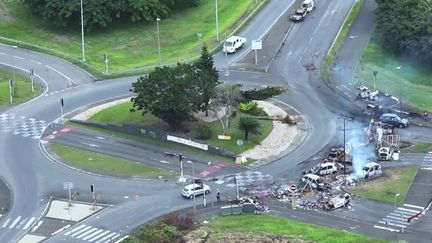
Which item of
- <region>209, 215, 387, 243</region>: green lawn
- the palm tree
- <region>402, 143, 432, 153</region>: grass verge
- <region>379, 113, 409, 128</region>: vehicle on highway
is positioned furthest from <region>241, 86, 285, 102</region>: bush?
<region>209, 215, 387, 243</region>: green lawn

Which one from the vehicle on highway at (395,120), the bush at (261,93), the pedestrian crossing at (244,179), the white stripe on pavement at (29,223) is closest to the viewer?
the white stripe on pavement at (29,223)

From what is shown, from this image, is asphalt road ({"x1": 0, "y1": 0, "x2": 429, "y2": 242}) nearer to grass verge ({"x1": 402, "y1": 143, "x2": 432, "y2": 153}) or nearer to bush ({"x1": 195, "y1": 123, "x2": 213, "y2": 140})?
grass verge ({"x1": 402, "y1": 143, "x2": 432, "y2": 153})

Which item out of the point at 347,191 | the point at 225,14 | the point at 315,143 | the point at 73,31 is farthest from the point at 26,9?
the point at 347,191

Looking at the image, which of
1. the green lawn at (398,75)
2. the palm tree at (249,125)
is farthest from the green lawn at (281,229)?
the green lawn at (398,75)

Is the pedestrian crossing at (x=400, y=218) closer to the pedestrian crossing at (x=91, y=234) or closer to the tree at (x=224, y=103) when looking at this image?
the pedestrian crossing at (x=91, y=234)

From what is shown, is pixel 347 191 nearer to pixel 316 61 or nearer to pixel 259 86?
pixel 259 86

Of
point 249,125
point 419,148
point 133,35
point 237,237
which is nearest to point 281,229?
point 237,237

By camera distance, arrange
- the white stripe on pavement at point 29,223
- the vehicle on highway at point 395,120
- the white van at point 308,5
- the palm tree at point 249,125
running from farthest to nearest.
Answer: the white van at point 308,5 < the vehicle on highway at point 395,120 < the palm tree at point 249,125 < the white stripe on pavement at point 29,223
